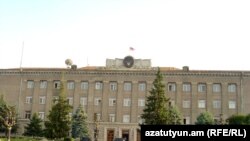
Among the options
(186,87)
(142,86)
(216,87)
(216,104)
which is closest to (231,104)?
(216,104)

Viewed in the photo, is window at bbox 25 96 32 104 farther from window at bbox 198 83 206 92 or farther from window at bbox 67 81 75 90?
window at bbox 198 83 206 92

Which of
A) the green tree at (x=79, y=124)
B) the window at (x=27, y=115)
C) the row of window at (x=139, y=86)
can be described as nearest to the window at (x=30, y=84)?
the row of window at (x=139, y=86)

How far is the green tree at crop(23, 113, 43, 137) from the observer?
178 feet

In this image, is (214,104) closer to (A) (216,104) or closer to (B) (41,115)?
(A) (216,104)

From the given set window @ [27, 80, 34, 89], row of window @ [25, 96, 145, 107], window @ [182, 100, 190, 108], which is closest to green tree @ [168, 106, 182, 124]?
window @ [182, 100, 190, 108]

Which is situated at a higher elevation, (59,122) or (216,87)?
(216,87)

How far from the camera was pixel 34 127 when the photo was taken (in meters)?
54.5

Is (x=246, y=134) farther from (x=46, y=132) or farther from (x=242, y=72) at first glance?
(x=242, y=72)

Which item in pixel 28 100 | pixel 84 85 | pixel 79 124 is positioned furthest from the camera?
pixel 28 100

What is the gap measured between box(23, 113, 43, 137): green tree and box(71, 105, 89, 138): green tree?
440 cm

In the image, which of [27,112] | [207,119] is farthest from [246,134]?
[27,112]

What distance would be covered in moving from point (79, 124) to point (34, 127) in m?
5.90

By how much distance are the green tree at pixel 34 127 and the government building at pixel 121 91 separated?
185 inches

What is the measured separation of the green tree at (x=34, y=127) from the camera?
54.2m
